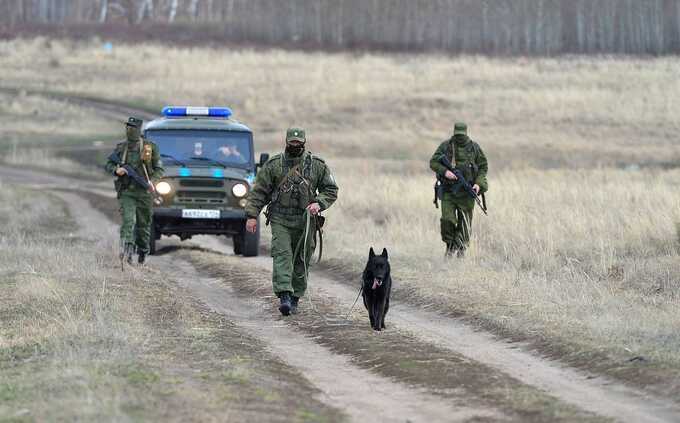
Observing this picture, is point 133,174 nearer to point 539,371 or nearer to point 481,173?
point 481,173

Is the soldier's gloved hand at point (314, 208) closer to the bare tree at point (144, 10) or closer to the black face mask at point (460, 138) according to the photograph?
the black face mask at point (460, 138)

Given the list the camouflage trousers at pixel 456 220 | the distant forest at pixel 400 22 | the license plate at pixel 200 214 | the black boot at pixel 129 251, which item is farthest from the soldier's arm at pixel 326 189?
the distant forest at pixel 400 22

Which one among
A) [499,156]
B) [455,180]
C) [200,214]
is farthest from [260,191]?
[499,156]

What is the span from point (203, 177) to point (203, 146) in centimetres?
67

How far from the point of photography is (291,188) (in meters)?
12.0

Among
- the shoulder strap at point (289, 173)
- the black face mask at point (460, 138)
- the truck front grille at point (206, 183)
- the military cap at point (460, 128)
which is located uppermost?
the military cap at point (460, 128)

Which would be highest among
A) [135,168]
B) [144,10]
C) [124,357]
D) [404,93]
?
[144,10]

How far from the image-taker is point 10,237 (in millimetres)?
21469

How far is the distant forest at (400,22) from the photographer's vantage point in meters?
81.0

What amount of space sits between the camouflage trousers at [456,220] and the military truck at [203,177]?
3731 mm

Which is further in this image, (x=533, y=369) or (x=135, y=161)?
(x=135, y=161)

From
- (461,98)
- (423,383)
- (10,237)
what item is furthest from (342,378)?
(461,98)

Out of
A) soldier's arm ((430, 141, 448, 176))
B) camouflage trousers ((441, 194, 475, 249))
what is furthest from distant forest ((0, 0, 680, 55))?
soldier's arm ((430, 141, 448, 176))

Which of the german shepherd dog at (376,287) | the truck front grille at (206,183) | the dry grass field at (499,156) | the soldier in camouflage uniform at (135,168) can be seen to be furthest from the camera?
the truck front grille at (206,183)
